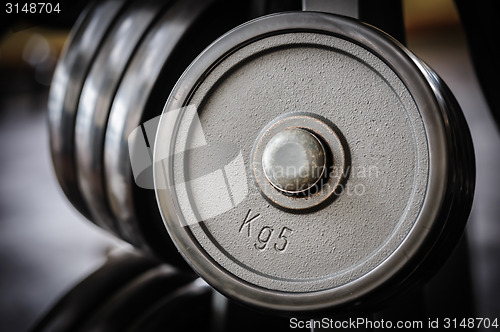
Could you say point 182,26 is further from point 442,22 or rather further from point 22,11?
point 442,22

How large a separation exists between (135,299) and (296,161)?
661 mm

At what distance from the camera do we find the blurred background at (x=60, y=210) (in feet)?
4.16

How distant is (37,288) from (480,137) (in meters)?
2.01

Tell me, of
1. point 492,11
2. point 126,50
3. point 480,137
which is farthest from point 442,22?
point 126,50

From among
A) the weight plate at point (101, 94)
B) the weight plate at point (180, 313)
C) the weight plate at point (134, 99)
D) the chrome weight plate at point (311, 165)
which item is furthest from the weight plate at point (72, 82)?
the chrome weight plate at point (311, 165)

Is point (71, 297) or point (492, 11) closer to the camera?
point (492, 11)

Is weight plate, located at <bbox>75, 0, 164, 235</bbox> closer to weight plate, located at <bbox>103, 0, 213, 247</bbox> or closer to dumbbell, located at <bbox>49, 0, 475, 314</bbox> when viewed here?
weight plate, located at <bbox>103, 0, 213, 247</bbox>

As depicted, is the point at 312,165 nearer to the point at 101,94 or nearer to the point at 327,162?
the point at 327,162

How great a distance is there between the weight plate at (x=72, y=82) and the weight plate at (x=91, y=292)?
0.18 metres

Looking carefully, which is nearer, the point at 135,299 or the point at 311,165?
the point at 311,165

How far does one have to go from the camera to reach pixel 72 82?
95 centimetres

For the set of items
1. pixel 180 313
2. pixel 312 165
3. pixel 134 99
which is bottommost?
pixel 180 313

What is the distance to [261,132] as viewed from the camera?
45cm

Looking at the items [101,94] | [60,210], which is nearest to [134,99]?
[101,94]
